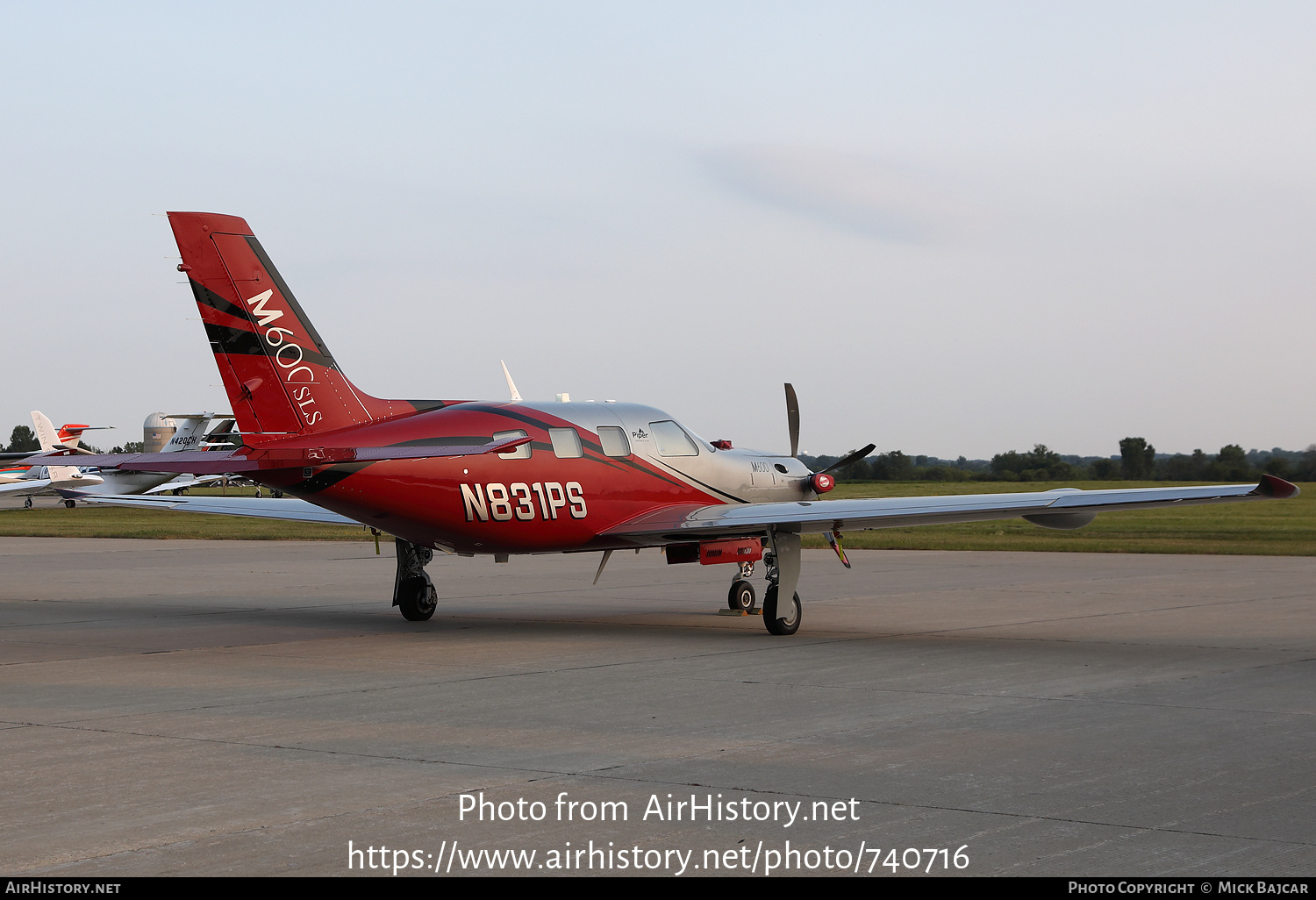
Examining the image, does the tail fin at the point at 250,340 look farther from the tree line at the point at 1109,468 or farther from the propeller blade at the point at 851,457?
the tree line at the point at 1109,468

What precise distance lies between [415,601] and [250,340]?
437 cm

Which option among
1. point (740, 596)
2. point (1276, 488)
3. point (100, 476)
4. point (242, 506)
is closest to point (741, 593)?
point (740, 596)

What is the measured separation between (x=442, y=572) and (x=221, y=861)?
21678 millimetres

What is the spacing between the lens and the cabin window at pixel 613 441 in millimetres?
16625

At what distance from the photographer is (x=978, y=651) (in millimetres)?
14102

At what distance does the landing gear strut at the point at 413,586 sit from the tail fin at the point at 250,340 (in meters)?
2.63

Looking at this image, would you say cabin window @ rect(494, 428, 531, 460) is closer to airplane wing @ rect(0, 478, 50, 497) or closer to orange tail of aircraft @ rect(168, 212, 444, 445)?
orange tail of aircraft @ rect(168, 212, 444, 445)

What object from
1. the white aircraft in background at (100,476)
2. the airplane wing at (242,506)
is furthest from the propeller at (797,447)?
the white aircraft in background at (100,476)

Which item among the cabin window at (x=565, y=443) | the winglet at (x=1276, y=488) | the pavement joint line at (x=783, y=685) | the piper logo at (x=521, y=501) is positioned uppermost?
the cabin window at (x=565, y=443)

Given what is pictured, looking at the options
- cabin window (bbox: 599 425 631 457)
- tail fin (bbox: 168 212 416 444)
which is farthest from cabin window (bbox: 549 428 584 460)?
tail fin (bbox: 168 212 416 444)

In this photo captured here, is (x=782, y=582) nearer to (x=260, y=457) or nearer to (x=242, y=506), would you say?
(x=260, y=457)

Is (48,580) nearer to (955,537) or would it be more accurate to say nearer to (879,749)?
(879,749)
